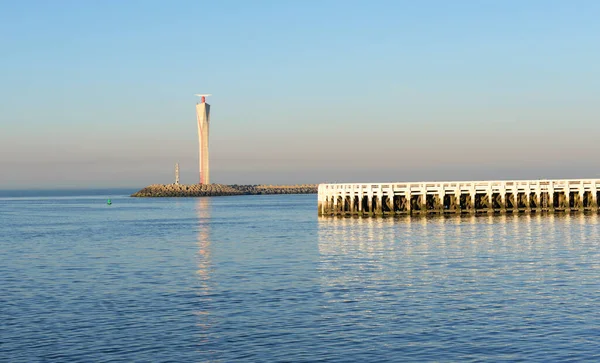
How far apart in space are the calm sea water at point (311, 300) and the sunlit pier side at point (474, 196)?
865 inches

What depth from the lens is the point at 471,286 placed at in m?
29.8

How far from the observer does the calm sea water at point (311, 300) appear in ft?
66.2

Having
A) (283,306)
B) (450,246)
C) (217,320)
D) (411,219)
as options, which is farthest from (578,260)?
(411,219)

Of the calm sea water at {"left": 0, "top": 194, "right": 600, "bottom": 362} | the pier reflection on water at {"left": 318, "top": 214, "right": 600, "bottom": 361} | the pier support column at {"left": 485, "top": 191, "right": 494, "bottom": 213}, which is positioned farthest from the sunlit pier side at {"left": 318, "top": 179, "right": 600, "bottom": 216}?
the calm sea water at {"left": 0, "top": 194, "right": 600, "bottom": 362}

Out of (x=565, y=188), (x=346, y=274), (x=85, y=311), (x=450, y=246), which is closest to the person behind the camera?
(x=85, y=311)

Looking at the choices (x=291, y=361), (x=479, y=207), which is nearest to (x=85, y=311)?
(x=291, y=361)

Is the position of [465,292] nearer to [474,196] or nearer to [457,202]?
[457,202]

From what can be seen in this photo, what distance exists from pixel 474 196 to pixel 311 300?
163ft

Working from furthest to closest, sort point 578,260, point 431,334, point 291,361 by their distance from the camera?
point 578,260
point 431,334
point 291,361

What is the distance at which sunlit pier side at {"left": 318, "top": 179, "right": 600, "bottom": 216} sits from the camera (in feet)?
243

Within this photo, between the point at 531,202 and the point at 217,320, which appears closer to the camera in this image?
the point at 217,320

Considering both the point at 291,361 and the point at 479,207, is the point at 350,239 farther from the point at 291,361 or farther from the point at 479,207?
the point at 291,361

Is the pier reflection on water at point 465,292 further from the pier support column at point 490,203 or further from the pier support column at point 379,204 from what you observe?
the pier support column at point 490,203

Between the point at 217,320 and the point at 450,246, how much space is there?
23.5 meters
